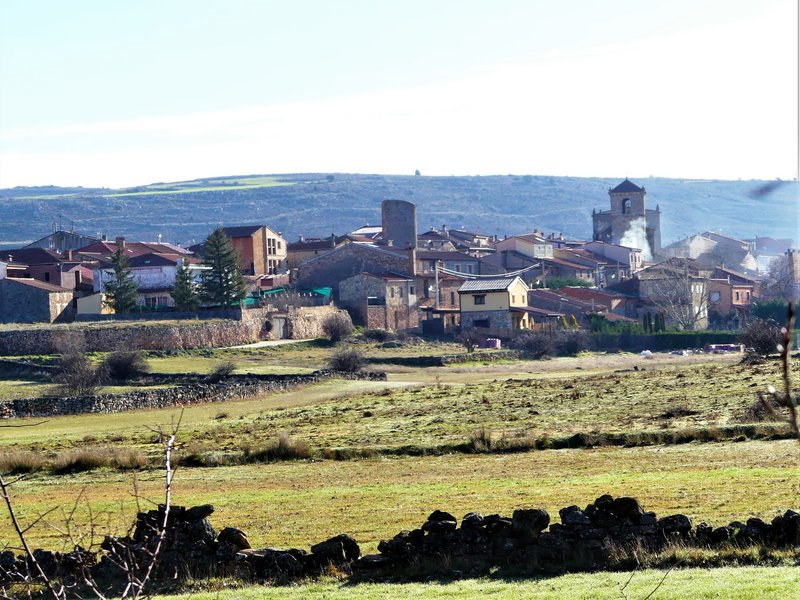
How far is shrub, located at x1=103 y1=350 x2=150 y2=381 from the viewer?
6775cm

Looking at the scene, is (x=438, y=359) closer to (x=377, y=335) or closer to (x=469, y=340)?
(x=469, y=340)

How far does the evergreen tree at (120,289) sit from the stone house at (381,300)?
16498 mm

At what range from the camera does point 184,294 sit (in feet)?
289

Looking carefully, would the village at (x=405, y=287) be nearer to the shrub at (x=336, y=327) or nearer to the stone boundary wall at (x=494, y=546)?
the shrub at (x=336, y=327)

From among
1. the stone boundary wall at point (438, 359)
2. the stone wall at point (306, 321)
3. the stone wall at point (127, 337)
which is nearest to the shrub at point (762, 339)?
the stone boundary wall at point (438, 359)

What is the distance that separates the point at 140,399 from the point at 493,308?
4288 cm

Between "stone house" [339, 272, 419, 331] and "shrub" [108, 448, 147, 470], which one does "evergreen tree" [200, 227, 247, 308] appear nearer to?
"stone house" [339, 272, 419, 331]

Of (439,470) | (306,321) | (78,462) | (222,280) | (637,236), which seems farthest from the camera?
(637,236)

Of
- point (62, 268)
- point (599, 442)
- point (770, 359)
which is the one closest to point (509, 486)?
point (599, 442)

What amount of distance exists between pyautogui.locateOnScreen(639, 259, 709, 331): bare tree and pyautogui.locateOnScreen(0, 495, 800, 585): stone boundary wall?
8005 centimetres

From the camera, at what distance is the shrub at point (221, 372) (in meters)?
64.9

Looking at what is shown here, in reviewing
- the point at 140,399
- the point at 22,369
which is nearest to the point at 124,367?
the point at 22,369

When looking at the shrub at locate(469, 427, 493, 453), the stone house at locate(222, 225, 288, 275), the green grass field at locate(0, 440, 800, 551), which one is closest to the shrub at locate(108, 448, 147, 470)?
the green grass field at locate(0, 440, 800, 551)

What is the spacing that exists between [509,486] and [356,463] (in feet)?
25.1
